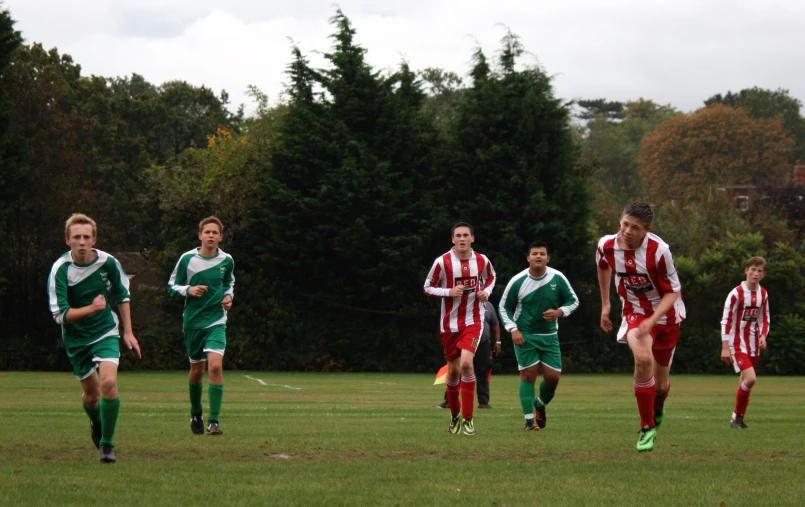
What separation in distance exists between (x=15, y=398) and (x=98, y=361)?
11.8 m

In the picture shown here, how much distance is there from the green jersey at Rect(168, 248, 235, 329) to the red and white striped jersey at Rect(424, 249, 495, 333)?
7.85ft

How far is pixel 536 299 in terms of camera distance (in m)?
13.3

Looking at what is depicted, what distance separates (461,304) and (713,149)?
77.2 m

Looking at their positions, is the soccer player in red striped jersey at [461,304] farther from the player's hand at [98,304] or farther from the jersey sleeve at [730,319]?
the player's hand at [98,304]

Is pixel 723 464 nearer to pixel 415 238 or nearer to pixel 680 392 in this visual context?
pixel 680 392

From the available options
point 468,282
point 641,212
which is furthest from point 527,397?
point 641,212

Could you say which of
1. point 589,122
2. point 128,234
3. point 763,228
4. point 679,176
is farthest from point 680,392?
point 589,122

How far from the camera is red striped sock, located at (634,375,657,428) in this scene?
9.68 meters

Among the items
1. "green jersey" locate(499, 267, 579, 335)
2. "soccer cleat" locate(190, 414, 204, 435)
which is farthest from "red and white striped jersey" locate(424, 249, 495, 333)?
"soccer cleat" locate(190, 414, 204, 435)

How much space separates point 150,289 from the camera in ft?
132

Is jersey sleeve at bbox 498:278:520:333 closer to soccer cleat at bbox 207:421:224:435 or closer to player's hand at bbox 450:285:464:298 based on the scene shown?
player's hand at bbox 450:285:464:298

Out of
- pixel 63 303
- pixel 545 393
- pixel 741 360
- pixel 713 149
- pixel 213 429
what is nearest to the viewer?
pixel 63 303

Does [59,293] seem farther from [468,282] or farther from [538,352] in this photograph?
[538,352]

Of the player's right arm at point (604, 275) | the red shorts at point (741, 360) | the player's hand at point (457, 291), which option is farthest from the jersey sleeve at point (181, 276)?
the red shorts at point (741, 360)
